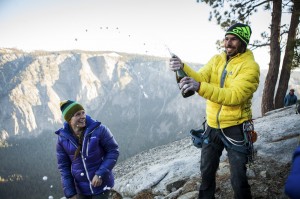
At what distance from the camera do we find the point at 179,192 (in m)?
5.96

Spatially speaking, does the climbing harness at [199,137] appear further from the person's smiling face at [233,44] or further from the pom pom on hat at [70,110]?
the pom pom on hat at [70,110]

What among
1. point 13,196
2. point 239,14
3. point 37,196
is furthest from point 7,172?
point 239,14

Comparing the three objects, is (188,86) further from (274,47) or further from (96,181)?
(274,47)

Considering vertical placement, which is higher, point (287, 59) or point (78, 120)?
point (287, 59)

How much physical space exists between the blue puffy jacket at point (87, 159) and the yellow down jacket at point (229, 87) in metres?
1.66

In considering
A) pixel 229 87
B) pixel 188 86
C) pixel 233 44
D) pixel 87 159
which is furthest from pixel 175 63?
pixel 87 159

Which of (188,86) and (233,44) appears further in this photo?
(233,44)

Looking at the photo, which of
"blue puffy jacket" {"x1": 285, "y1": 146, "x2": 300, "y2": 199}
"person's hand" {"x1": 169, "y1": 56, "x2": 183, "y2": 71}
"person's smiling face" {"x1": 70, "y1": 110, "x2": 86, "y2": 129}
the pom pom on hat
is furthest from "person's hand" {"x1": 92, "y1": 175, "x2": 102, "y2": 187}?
"blue puffy jacket" {"x1": 285, "y1": 146, "x2": 300, "y2": 199}

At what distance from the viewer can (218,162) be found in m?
3.85

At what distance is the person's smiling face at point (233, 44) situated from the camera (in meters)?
3.38

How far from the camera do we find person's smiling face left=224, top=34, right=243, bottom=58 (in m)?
3.38

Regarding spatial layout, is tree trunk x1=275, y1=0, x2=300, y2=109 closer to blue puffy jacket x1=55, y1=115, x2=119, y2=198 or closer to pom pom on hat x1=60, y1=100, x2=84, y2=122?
blue puffy jacket x1=55, y1=115, x2=119, y2=198

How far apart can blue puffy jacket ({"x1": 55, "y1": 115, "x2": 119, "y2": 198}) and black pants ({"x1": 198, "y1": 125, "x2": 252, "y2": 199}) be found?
4.74 ft

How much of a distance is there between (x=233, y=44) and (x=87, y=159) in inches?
107
